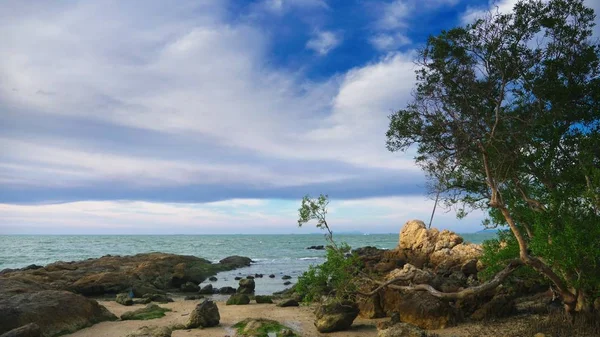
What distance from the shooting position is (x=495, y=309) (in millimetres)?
18859

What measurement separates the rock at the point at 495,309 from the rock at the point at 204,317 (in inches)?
466

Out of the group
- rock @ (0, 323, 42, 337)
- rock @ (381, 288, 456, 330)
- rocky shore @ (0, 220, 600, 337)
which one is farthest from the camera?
rock @ (381, 288, 456, 330)

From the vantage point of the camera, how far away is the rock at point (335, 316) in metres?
19.0

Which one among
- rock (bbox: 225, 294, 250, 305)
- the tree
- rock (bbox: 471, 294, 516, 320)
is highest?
the tree

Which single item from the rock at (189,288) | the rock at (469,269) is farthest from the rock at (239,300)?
the rock at (469,269)

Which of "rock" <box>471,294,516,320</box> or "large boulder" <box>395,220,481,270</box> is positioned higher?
"large boulder" <box>395,220,481,270</box>

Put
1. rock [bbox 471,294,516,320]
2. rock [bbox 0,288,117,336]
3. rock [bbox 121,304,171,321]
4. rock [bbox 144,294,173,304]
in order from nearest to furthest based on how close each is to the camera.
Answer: rock [bbox 0,288,117,336] < rock [bbox 471,294,516,320] < rock [bbox 121,304,171,321] < rock [bbox 144,294,173,304]

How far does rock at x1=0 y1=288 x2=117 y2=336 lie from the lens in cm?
1842

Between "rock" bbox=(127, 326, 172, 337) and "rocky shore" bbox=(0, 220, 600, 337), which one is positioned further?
"rocky shore" bbox=(0, 220, 600, 337)

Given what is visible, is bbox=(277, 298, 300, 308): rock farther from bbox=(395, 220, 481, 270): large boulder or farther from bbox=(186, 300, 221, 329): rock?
bbox=(395, 220, 481, 270): large boulder

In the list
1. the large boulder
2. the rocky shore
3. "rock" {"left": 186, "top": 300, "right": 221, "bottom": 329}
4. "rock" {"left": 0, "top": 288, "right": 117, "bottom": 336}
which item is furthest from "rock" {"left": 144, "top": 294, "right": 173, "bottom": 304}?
the large boulder

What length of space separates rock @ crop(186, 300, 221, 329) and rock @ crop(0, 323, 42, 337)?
610cm

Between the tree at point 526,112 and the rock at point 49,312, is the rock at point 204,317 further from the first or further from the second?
the tree at point 526,112

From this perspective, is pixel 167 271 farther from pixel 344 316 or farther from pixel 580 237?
pixel 580 237
